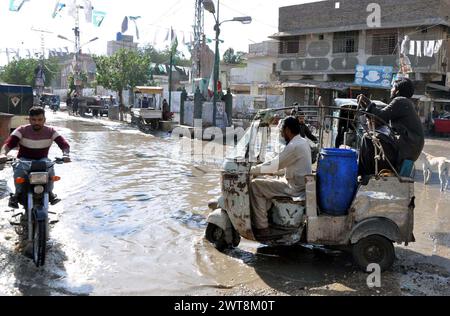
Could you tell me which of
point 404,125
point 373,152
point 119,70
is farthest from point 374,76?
point 373,152

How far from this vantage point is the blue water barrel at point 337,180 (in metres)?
5.04

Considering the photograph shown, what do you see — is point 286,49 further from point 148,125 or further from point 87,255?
point 87,255

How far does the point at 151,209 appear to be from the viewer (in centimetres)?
766

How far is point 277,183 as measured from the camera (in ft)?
17.4

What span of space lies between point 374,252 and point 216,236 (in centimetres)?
191

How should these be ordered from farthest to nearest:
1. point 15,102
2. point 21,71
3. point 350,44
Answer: point 21,71, point 350,44, point 15,102

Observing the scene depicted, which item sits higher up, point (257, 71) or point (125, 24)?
point (125, 24)

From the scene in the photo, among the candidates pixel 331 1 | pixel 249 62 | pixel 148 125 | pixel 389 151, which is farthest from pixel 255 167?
pixel 249 62

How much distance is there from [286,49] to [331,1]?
206 inches

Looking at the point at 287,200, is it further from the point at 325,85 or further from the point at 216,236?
the point at 325,85

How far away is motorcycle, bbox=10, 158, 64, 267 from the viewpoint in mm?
4773

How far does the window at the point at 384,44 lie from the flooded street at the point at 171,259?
23.6 m

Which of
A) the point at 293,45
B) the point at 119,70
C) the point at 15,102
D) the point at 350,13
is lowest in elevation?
the point at 15,102

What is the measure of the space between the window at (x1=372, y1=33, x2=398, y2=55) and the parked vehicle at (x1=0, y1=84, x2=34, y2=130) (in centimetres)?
2317
